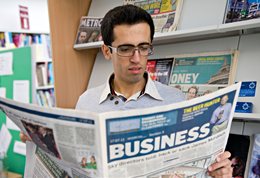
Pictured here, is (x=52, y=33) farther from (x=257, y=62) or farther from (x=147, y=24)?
(x=257, y=62)

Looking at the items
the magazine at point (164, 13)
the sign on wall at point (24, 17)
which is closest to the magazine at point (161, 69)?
the magazine at point (164, 13)

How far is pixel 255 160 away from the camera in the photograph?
1.02 m

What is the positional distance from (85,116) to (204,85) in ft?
2.54

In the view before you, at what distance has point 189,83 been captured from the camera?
1170 mm

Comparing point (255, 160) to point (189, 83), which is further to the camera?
point (189, 83)

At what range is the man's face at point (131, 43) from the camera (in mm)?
852

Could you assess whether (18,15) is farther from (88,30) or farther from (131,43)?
(131,43)

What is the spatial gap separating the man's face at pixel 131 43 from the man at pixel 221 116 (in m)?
0.35

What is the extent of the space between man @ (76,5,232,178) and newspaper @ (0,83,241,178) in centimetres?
35

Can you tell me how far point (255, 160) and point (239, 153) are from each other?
7 centimetres

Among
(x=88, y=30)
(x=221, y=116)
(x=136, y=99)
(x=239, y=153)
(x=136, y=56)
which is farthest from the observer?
(x=88, y=30)

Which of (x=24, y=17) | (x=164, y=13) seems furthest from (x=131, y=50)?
(x=24, y=17)

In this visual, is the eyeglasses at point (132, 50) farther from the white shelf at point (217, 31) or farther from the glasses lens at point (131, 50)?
the white shelf at point (217, 31)

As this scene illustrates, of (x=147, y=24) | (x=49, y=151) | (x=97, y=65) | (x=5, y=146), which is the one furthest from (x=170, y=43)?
(x=5, y=146)
